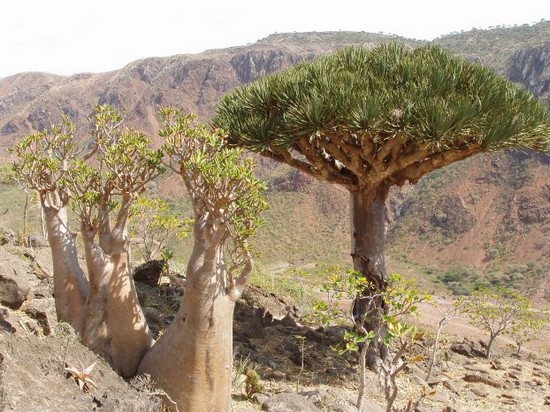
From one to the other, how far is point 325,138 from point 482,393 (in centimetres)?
490

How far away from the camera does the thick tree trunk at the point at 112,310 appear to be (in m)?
4.89

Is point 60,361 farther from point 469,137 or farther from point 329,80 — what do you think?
point 469,137

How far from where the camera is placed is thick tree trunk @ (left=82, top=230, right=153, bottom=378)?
489 centimetres

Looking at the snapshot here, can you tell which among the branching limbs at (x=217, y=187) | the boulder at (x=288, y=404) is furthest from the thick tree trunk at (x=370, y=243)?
the branching limbs at (x=217, y=187)

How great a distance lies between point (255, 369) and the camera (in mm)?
6875

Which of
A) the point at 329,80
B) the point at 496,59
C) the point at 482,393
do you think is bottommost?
the point at 482,393

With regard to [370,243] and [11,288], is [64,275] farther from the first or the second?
[370,243]

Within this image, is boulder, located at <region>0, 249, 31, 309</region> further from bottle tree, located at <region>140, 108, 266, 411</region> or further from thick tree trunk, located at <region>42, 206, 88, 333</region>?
bottle tree, located at <region>140, 108, 266, 411</region>

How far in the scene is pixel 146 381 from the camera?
457 centimetres

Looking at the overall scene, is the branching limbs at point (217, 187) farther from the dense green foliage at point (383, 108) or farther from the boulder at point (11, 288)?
the boulder at point (11, 288)

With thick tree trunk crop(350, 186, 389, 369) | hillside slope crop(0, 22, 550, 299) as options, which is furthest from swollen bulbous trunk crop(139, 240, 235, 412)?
hillside slope crop(0, 22, 550, 299)

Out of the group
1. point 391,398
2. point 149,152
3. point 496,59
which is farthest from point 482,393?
point 496,59

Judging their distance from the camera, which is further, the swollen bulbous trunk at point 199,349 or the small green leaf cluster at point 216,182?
the swollen bulbous trunk at point 199,349

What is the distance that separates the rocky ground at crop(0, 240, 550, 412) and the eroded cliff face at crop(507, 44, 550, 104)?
46.7 m
